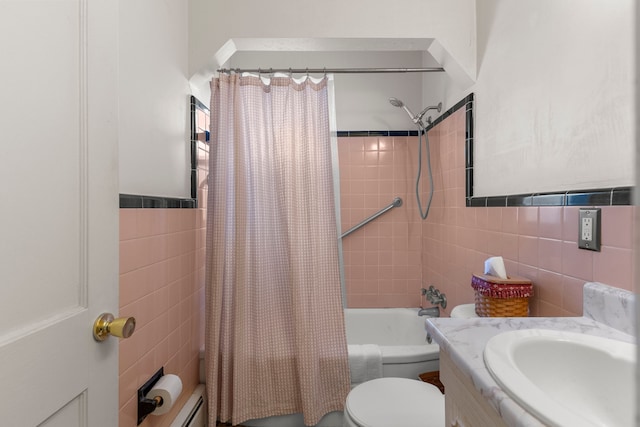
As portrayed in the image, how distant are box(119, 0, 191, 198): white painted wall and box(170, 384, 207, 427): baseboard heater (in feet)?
3.17

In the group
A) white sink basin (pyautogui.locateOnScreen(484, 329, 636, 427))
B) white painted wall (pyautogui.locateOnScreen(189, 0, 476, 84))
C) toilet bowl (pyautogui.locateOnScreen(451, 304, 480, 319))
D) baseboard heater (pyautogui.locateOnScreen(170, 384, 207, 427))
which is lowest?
baseboard heater (pyautogui.locateOnScreen(170, 384, 207, 427))

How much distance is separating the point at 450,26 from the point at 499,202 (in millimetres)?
880

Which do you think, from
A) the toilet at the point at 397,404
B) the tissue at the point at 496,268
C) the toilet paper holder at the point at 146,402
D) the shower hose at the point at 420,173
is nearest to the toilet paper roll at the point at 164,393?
the toilet paper holder at the point at 146,402

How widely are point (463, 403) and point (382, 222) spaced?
1.84 meters

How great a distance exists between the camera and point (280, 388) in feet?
5.00

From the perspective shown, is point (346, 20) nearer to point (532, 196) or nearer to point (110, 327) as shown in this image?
point (532, 196)

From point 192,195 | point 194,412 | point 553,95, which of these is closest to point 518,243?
point 553,95

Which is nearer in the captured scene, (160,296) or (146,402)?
(146,402)

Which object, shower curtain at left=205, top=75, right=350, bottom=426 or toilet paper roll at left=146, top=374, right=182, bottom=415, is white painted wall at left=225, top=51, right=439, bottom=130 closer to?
shower curtain at left=205, top=75, right=350, bottom=426

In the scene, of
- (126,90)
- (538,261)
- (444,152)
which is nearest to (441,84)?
(444,152)

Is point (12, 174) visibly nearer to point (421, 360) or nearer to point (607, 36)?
point (607, 36)

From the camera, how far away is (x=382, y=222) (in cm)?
242

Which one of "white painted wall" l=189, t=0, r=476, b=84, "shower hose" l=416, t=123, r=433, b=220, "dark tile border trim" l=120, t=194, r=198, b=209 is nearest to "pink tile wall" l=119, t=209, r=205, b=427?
"dark tile border trim" l=120, t=194, r=198, b=209

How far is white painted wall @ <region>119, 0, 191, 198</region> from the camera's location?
1045mm
